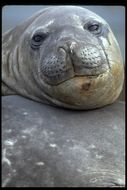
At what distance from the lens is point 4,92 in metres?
4.20

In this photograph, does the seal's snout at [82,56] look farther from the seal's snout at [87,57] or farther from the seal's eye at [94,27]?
the seal's eye at [94,27]

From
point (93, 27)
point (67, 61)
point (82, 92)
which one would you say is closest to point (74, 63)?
point (67, 61)

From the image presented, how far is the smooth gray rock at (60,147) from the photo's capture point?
11.1 ft

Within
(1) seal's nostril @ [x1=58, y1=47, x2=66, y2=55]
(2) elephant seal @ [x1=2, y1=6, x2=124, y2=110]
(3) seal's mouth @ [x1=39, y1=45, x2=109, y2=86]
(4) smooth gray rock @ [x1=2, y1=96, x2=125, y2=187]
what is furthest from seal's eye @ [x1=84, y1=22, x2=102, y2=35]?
(4) smooth gray rock @ [x1=2, y1=96, x2=125, y2=187]

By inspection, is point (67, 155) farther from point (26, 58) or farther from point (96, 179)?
point (26, 58)

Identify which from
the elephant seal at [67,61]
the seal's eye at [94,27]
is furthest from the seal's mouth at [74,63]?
the seal's eye at [94,27]

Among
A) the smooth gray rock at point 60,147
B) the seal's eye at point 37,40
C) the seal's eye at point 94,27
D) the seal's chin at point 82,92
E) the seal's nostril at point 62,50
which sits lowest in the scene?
the smooth gray rock at point 60,147

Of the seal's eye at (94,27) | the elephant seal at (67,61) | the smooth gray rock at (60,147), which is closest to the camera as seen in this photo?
the smooth gray rock at (60,147)

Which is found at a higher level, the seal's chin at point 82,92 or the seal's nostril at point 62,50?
the seal's nostril at point 62,50

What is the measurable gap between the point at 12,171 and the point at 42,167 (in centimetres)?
17

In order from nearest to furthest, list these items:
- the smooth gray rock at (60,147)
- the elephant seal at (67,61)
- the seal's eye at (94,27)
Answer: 1. the smooth gray rock at (60,147)
2. the elephant seal at (67,61)
3. the seal's eye at (94,27)

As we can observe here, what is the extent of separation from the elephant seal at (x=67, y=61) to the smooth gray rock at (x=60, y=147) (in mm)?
104

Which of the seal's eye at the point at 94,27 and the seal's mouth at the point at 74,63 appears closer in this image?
the seal's mouth at the point at 74,63

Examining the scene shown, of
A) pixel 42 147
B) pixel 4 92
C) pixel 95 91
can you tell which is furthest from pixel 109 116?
pixel 4 92
